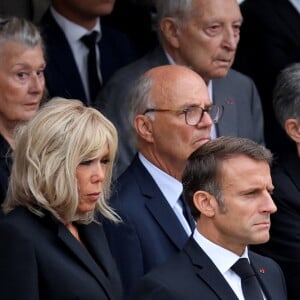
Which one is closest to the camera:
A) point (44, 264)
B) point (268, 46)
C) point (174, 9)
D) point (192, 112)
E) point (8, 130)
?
point (44, 264)

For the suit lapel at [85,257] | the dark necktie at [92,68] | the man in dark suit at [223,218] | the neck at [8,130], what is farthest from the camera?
the dark necktie at [92,68]

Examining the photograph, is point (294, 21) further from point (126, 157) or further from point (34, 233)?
point (34, 233)

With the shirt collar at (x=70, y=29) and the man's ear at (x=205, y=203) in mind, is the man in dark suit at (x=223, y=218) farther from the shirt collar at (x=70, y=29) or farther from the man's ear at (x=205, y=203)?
the shirt collar at (x=70, y=29)

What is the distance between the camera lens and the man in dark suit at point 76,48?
710cm

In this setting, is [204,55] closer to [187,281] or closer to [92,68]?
[92,68]

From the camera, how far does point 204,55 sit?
22.4 feet

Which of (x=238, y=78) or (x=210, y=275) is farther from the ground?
(x=210, y=275)

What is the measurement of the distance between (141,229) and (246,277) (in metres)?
0.77

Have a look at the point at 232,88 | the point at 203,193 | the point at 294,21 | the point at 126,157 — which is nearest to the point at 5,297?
the point at 203,193

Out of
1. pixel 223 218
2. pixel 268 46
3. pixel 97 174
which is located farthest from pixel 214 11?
pixel 223 218

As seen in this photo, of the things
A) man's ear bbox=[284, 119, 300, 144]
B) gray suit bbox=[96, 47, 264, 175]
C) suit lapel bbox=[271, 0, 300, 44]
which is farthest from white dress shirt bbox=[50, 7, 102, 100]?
man's ear bbox=[284, 119, 300, 144]

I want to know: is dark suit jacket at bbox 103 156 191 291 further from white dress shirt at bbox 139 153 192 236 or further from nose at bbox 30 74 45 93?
nose at bbox 30 74 45 93

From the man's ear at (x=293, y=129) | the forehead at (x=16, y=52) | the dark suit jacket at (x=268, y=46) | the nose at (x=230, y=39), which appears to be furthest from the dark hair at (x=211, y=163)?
the dark suit jacket at (x=268, y=46)

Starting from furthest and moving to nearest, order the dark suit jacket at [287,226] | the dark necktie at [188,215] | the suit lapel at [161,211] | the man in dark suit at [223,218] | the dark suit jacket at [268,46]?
the dark suit jacket at [268,46] → the dark suit jacket at [287,226] → the dark necktie at [188,215] → the suit lapel at [161,211] → the man in dark suit at [223,218]
